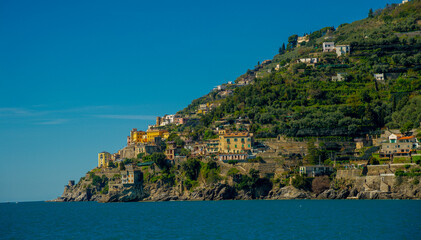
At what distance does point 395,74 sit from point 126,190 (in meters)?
55.9

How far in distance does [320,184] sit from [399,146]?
41.9ft

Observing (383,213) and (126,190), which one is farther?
(126,190)

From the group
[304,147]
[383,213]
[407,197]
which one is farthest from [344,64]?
[383,213]

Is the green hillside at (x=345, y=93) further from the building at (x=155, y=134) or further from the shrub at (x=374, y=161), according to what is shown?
the shrub at (x=374, y=161)

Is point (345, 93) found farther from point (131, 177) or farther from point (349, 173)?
point (131, 177)

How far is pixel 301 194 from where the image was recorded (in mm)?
80625

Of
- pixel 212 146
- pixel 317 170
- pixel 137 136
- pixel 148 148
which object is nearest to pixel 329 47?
pixel 212 146

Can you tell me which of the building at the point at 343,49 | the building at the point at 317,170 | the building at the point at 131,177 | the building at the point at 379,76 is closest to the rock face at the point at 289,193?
the building at the point at 317,170

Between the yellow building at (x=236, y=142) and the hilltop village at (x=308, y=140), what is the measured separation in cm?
18

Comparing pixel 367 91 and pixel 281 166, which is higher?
pixel 367 91

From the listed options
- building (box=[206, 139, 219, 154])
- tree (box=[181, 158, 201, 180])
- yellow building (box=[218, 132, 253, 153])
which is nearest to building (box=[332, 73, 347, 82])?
yellow building (box=[218, 132, 253, 153])

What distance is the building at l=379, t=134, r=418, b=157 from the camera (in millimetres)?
78812

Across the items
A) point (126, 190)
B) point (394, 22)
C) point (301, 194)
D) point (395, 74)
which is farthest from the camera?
point (394, 22)

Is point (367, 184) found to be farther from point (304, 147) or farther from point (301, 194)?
point (304, 147)
